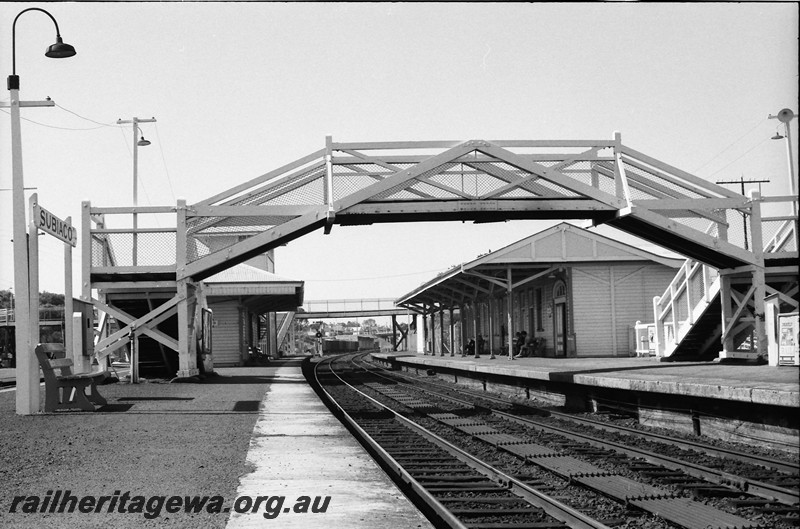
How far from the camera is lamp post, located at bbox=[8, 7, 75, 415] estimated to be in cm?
1384

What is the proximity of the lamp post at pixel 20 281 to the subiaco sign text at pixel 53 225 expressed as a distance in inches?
12.8

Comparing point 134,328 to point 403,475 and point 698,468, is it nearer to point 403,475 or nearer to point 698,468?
point 403,475

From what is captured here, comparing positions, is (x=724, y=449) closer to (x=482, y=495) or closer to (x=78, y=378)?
(x=482, y=495)

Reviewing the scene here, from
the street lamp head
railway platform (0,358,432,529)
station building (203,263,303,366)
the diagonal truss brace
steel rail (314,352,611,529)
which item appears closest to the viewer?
railway platform (0,358,432,529)

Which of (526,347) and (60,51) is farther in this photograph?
(526,347)

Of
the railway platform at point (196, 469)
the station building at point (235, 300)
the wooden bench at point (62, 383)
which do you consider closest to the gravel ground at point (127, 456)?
the railway platform at point (196, 469)

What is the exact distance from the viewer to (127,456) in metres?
9.77

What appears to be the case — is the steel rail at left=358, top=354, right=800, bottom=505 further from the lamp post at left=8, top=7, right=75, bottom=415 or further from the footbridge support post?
the footbridge support post

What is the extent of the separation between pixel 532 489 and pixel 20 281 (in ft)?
30.5

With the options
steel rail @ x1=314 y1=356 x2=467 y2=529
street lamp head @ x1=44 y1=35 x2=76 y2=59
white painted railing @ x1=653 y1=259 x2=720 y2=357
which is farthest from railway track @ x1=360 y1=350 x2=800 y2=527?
street lamp head @ x1=44 y1=35 x2=76 y2=59

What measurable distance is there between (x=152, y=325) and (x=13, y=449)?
42.6 feet

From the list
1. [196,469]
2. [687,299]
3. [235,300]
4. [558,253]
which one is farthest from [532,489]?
[235,300]

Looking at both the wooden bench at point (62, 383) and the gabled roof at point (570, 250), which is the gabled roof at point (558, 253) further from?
the wooden bench at point (62, 383)

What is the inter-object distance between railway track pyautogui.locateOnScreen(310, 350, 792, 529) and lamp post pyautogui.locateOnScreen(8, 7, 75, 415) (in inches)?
212
